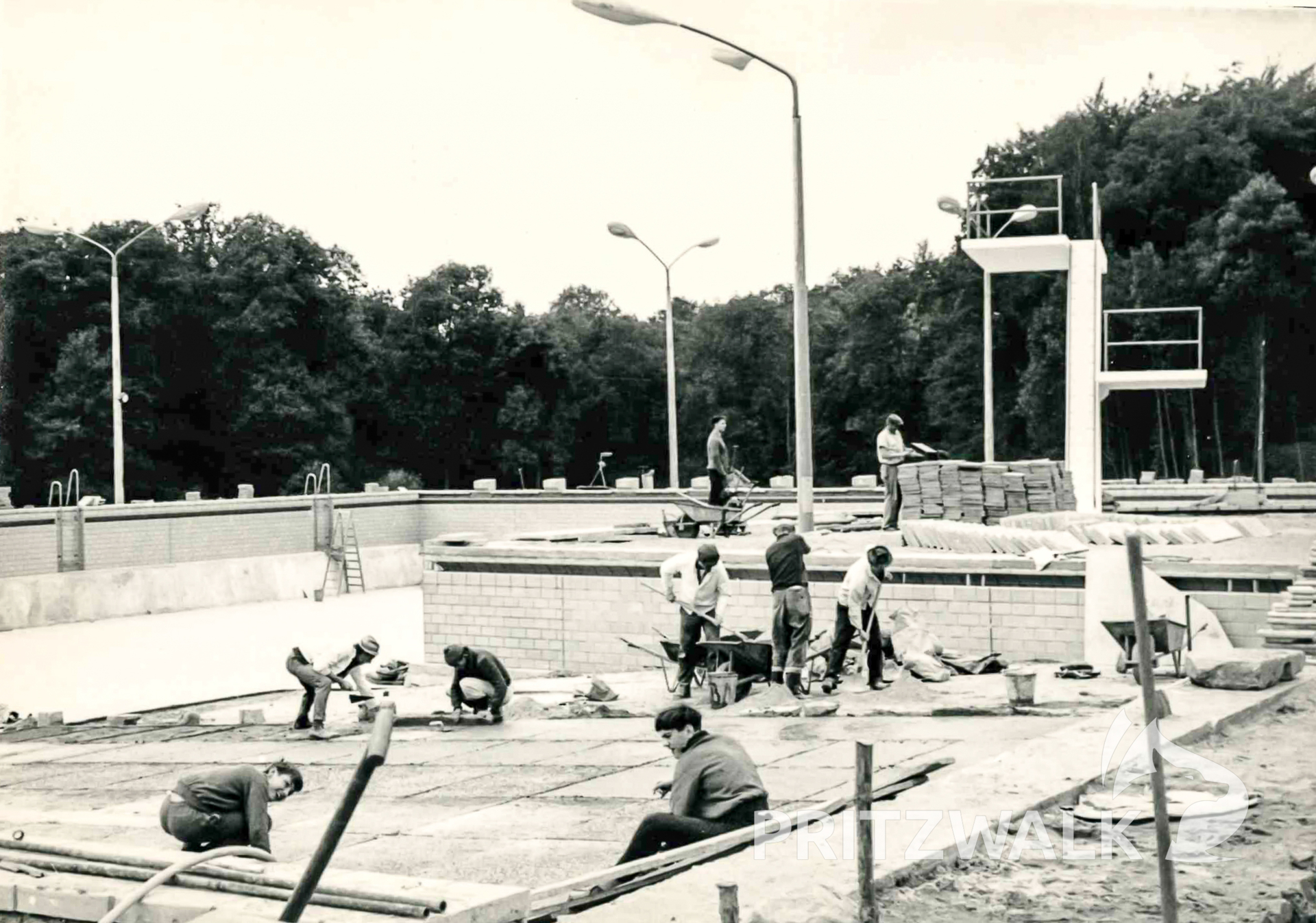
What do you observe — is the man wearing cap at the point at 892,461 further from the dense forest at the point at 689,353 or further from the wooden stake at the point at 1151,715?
the dense forest at the point at 689,353

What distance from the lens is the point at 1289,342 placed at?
41250 millimetres

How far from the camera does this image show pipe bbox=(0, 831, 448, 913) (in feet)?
22.8

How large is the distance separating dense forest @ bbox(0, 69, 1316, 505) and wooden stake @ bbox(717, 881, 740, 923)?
32.3 meters

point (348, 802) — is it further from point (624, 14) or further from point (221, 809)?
point (624, 14)

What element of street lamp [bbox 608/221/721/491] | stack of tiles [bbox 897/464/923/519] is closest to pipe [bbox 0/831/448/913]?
stack of tiles [bbox 897/464/923/519]

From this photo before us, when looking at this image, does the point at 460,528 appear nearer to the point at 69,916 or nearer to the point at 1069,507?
the point at 1069,507

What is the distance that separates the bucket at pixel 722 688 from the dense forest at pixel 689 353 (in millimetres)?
25740

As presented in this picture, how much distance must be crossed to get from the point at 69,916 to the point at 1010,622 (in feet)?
35.5

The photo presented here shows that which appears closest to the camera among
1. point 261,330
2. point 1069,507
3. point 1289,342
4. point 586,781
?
point 586,781

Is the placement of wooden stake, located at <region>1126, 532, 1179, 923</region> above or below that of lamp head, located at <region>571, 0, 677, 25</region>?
below

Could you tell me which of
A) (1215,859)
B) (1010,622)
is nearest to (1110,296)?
(1010,622)

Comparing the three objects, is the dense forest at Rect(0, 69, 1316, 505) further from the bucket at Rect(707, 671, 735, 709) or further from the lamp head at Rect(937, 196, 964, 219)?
the bucket at Rect(707, 671, 735, 709)

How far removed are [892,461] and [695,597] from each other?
304 inches

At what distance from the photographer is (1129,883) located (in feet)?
24.2
